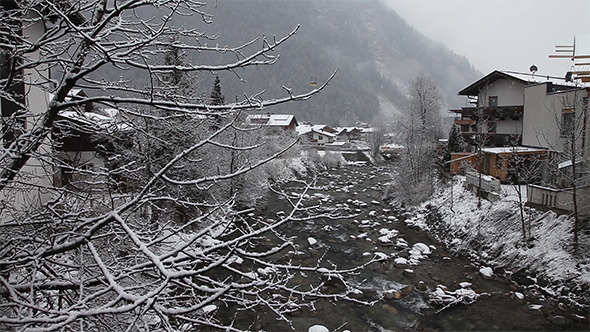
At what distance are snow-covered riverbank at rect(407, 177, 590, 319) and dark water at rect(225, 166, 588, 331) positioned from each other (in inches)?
23.7

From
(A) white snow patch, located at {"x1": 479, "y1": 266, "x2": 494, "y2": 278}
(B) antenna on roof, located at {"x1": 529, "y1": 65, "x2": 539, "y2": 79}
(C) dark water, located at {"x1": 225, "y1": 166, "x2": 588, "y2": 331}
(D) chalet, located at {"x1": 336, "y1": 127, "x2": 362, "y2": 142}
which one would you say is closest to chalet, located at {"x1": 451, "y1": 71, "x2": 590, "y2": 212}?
(B) antenna on roof, located at {"x1": 529, "y1": 65, "x2": 539, "y2": 79}

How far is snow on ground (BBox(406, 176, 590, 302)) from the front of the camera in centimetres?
1098

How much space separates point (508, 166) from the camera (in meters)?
18.4

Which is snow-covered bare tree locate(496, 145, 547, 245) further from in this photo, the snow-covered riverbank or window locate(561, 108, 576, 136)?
window locate(561, 108, 576, 136)

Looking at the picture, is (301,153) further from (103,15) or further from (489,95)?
(103,15)

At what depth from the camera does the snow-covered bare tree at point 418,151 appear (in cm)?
2184

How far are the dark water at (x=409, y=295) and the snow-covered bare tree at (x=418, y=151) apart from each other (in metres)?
Answer: 4.37

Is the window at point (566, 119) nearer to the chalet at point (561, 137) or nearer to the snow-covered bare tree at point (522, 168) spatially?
the chalet at point (561, 137)

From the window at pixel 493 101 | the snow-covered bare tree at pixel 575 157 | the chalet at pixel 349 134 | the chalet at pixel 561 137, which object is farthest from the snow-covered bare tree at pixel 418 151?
the chalet at pixel 349 134

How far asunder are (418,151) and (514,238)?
30.4 ft

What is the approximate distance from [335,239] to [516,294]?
7112 mm

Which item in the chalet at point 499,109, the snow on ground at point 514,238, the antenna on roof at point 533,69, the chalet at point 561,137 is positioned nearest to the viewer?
the snow on ground at point 514,238

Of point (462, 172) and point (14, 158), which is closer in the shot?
point (14, 158)

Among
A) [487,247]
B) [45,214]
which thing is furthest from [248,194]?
[45,214]
